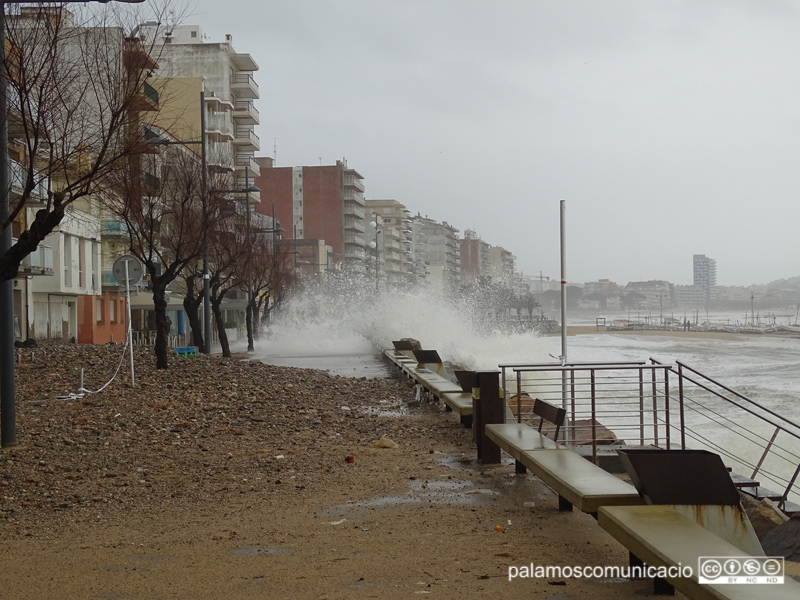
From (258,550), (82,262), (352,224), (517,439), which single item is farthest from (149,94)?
(352,224)

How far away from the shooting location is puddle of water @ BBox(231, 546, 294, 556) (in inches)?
265

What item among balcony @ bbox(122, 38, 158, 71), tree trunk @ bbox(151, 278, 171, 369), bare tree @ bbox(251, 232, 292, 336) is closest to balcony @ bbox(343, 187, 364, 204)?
bare tree @ bbox(251, 232, 292, 336)

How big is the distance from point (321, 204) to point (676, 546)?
137 meters

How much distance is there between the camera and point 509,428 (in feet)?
33.3

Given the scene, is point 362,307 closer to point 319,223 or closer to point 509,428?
point 509,428

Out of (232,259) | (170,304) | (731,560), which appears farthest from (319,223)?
(731,560)

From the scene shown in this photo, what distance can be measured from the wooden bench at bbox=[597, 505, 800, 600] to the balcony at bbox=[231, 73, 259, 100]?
298ft

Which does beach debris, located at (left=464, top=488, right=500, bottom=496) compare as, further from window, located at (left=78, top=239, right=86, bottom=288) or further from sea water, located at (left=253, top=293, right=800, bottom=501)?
window, located at (left=78, top=239, right=86, bottom=288)

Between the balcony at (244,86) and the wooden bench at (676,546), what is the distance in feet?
298

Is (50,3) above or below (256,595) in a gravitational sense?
above

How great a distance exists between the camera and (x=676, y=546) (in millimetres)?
5168

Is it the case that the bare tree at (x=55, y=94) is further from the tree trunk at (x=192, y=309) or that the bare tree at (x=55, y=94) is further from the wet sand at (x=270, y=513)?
the tree trunk at (x=192, y=309)

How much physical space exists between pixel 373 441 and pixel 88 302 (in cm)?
4554

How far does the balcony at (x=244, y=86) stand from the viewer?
93.1 metres
